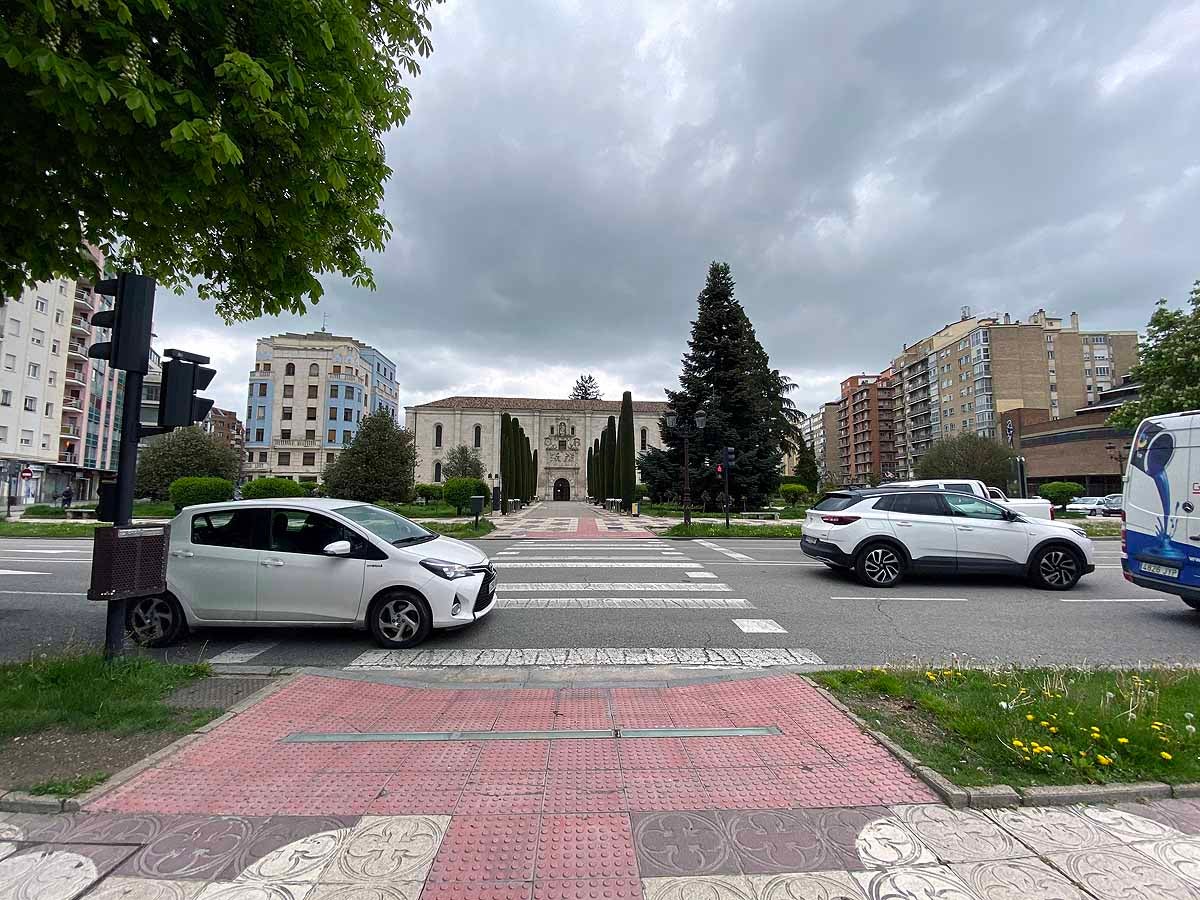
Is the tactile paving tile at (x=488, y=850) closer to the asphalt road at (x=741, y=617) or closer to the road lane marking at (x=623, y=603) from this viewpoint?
the asphalt road at (x=741, y=617)

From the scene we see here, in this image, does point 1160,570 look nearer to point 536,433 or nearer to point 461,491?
point 461,491

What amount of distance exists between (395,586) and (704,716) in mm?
3441

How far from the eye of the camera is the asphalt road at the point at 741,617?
5.81 metres

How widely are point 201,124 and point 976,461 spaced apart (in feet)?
178

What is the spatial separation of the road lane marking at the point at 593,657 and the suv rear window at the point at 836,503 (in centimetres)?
462

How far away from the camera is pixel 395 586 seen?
19.1 ft

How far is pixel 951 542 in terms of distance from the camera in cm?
922

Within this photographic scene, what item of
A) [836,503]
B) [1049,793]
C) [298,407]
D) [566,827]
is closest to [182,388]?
[566,827]

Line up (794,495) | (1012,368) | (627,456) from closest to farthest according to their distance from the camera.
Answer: (794,495) → (627,456) → (1012,368)

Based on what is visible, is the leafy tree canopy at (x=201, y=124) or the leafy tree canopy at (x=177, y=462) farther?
the leafy tree canopy at (x=177, y=462)

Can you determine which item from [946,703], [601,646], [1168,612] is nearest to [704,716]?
[946,703]

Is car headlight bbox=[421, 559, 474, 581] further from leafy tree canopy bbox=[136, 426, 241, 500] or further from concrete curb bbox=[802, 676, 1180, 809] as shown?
leafy tree canopy bbox=[136, 426, 241, 500]

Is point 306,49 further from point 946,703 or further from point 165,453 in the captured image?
point 165,453

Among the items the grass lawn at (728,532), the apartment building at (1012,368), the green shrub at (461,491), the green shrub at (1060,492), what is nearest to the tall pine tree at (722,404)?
the grass lawn at (728,532)
